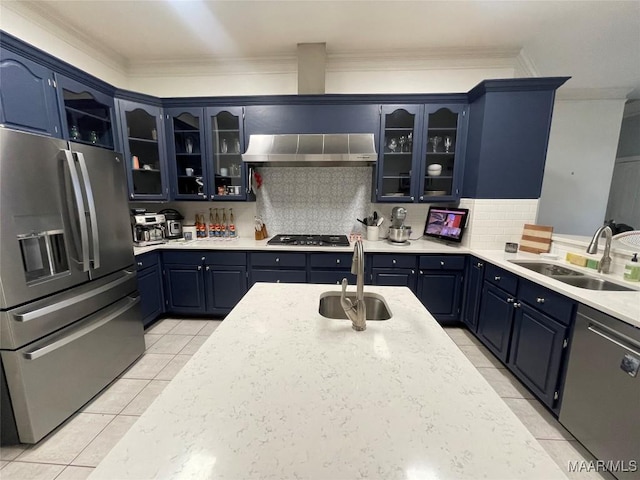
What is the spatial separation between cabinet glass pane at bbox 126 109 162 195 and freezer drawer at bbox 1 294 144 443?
4.86ft

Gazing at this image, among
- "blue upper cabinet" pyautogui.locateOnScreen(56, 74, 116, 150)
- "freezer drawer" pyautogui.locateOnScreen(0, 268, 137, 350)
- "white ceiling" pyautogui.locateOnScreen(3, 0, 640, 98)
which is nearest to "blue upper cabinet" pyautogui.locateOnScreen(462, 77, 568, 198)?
"white ceiling" pyautogui.locateOnScreen(3, 0, 640, 98)

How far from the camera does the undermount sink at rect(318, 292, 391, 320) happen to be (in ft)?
4.94

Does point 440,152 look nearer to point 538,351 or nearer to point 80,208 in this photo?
point 538,351

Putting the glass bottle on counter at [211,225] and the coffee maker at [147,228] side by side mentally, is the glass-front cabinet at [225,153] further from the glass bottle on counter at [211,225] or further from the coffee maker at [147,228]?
the coffee maker at [147,228]

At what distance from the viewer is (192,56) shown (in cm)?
316

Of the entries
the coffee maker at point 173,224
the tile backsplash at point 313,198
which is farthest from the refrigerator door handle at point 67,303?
the tile backsplash at point 313,198

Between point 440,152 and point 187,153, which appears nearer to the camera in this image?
point 440,152

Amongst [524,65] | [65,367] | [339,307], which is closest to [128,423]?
[65,367]

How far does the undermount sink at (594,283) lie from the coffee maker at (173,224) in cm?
384

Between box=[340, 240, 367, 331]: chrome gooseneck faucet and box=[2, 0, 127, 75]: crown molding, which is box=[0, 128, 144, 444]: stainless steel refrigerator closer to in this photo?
box=[2, 0, 127, 75]: crown molding

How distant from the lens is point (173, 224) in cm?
321

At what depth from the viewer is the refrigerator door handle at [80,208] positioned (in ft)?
Answer: 5.32

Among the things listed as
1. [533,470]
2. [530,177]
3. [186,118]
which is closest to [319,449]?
[533,470]

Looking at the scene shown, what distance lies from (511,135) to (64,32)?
4.43m
